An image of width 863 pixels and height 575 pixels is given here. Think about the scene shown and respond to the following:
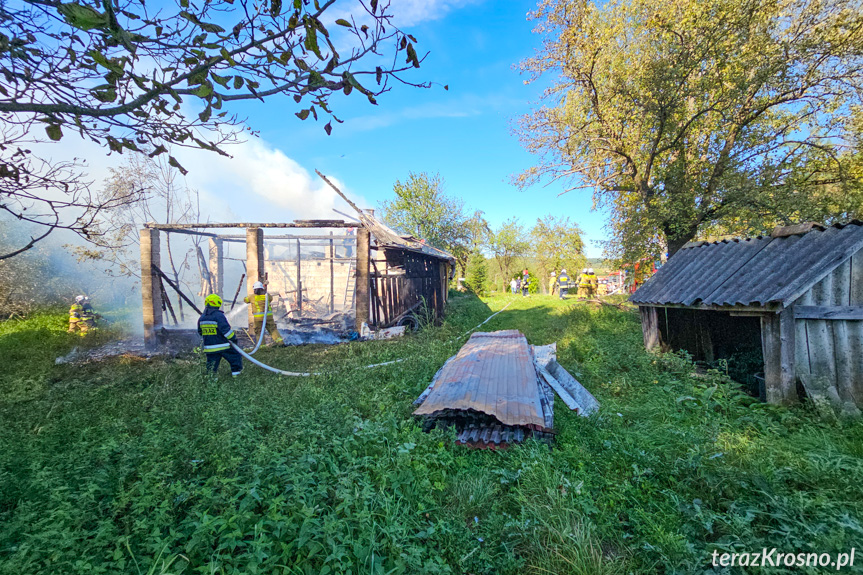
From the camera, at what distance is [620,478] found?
3.44m

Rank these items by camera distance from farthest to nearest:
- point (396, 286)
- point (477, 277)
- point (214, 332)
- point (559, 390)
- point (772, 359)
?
point (477, 277), point (396, 286), point (214, 332), point (559, 390), point (772, 359)

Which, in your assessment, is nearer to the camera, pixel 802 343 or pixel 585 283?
pixel 802 343

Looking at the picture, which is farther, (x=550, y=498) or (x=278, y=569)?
(x=550, y=498)

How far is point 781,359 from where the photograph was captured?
15.5 feet

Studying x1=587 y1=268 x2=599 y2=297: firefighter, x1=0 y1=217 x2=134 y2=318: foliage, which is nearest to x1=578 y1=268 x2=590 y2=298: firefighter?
x1=587 y1=268 x2=599 y2=297: firefighter

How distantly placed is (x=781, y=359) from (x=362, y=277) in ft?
27.9

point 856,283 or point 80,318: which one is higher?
point 856,283

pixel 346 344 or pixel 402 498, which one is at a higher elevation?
pixel 346 344

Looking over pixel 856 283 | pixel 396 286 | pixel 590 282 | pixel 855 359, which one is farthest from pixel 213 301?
pixel 590 282

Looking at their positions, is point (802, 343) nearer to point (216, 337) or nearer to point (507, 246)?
point (216, 337)

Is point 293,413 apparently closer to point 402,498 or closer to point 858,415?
point 402,498

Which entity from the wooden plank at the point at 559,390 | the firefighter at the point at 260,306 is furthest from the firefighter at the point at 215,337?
the wooden plank at the point at 559,390

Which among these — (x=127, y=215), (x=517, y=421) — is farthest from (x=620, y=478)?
(x=127, y=215)

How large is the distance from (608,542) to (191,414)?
14.8 feet
